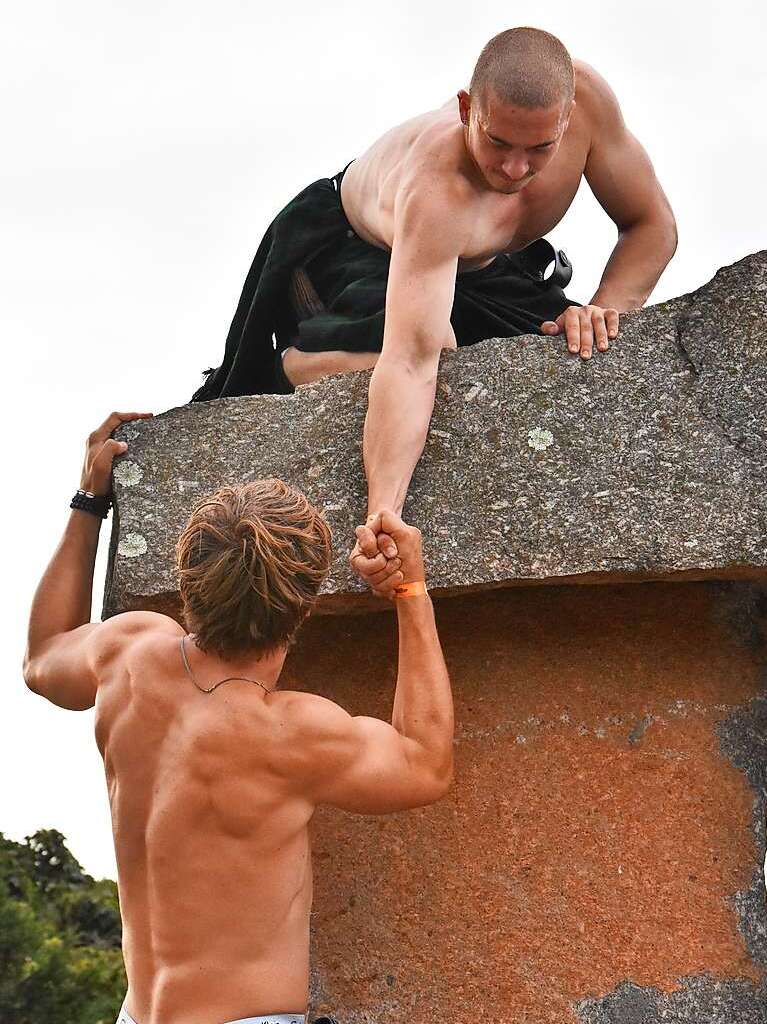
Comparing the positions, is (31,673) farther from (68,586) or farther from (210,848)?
(210,848)

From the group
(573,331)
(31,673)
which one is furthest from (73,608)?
(573,331)

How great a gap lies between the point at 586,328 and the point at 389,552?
2.68 ft

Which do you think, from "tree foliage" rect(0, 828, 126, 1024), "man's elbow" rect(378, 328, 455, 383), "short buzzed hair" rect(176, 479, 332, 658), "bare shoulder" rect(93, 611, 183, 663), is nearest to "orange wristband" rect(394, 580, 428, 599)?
"short buzzed hair" rect(176, 479, 332, 658)

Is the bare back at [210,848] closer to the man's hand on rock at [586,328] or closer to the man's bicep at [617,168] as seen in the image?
the man's hand on rock at [586,328]

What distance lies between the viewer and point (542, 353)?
370 cm

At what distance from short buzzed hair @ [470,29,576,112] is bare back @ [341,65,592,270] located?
240 mm

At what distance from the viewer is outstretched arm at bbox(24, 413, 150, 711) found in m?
3.38

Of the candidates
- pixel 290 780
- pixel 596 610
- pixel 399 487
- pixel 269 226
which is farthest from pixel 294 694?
pixel 269 226

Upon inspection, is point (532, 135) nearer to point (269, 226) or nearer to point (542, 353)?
point (542, 353)

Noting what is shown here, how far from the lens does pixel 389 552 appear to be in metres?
3.26

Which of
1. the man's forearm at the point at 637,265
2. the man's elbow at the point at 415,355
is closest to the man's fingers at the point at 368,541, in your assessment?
the man's elbow at the point at 415,355

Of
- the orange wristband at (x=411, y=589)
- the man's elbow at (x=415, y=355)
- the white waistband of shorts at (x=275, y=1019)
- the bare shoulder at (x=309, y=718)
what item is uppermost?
the man's elbow at (x=415, y=355)

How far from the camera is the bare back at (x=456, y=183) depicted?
3.73 metres

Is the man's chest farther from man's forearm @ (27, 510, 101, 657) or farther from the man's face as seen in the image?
man's forearm @ (27, 510, 101, 657)
